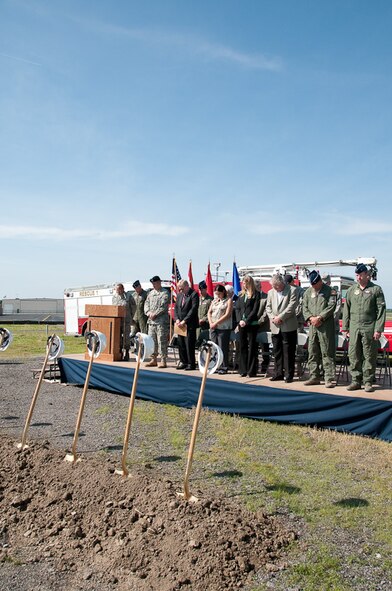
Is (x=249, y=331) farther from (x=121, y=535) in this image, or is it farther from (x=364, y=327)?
(x=121, y=535)

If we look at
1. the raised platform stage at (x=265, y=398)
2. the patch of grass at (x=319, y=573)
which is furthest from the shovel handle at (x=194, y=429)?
the raised platform stage at (x=265, y=398)

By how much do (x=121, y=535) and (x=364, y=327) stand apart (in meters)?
4.38

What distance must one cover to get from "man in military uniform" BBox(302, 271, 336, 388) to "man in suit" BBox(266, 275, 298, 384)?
285mm

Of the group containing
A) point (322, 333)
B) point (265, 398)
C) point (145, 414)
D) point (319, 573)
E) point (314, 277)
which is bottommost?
point (319, 573)

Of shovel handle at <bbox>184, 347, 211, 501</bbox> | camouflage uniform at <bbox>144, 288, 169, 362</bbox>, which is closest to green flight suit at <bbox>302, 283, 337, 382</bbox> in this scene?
camouflage uniform at <bbox>144, 288, 169, 362</bbox>

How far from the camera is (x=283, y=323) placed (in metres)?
7.82

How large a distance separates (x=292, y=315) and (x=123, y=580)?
16.5ft

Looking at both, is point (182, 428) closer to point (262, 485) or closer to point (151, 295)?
point (262, 485)

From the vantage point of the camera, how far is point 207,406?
27.2 ft

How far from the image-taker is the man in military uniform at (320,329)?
24.0 feet

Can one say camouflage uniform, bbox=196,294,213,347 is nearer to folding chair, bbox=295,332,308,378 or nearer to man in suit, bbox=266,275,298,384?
folding chair, bbox=295,332,308,378

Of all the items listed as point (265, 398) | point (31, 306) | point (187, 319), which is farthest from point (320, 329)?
point (31, 306)

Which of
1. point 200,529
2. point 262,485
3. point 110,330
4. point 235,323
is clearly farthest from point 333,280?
point 200,529

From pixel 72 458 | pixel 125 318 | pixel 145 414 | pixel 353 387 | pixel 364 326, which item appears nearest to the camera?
pixel 72 458
